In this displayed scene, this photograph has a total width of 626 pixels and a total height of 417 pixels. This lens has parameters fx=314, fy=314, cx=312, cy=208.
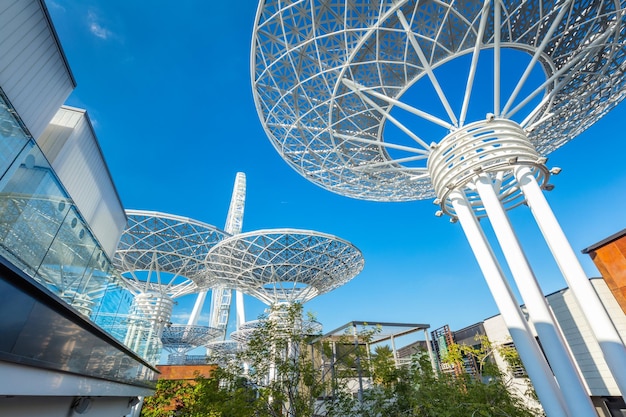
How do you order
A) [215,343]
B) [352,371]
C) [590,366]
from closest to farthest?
[352,371]
[590,366]
[215,343]

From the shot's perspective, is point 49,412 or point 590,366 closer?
point 49,412

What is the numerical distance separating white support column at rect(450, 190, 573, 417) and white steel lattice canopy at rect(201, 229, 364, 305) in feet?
67.0

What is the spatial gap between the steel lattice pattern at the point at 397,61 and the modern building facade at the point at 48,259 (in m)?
6.73

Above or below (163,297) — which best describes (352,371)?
below

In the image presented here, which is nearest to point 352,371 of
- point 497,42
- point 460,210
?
point 460,210

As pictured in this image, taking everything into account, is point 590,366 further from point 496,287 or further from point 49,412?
point 49,412

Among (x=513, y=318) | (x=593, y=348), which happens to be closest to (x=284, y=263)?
(x=593, y=348)

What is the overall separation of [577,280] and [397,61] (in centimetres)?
988

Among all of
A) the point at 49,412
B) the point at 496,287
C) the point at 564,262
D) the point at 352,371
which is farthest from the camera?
the point at 352,371

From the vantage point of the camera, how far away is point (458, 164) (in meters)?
10.1

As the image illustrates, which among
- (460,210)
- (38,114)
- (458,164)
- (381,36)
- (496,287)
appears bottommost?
(496,287)

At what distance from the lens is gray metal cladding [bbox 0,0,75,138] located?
7.18 meters

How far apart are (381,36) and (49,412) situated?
49.8ft

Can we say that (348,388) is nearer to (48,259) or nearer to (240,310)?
(48,259)
